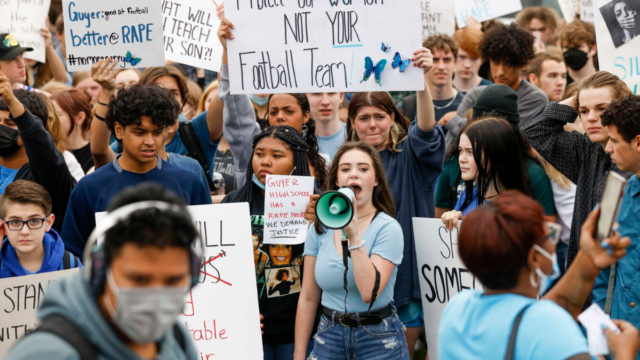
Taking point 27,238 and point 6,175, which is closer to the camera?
point 27,238

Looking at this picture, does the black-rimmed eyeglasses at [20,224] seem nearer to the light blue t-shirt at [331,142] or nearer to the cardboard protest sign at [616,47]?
the light blue t-shirt at [331,142]

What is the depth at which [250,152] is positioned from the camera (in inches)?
202

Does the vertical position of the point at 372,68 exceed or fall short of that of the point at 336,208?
it exceeds it

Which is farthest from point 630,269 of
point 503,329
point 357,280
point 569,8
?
point 569,8

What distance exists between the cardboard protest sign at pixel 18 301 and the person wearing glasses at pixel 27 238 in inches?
5.1

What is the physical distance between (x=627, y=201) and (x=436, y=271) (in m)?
1.17

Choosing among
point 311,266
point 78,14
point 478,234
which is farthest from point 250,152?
point 478,234

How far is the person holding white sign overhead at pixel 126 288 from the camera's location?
1.77 metres

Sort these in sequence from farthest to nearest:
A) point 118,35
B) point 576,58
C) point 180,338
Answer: point 576,58
point 118,35
point 180,338

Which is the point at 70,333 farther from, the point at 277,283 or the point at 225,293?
the point at 277,283

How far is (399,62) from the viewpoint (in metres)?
4.59

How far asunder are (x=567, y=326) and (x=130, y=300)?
120 centimetres

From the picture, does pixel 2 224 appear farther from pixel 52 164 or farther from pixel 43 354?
pixel 43 354

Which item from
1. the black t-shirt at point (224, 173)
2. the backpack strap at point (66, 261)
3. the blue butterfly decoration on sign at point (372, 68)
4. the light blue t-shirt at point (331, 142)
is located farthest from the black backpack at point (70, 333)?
the black t-shirt at point (224, 173)
